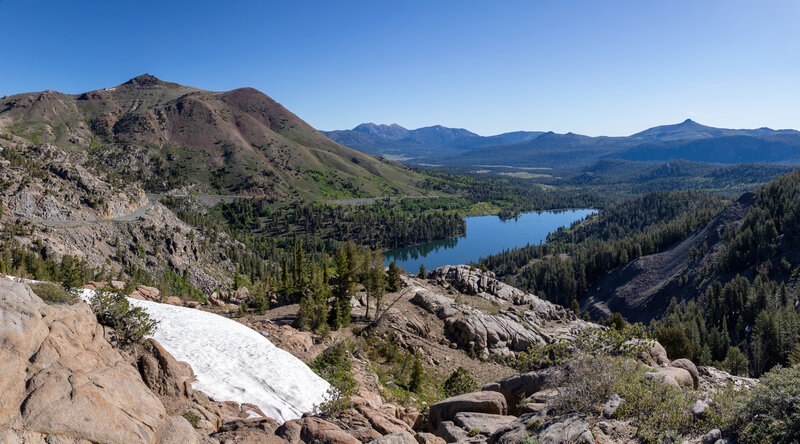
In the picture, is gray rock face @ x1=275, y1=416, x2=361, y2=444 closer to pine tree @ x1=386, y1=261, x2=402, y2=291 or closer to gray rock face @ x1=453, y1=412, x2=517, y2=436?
gray rock face @ x1=453, y1=412, x2=517, y2=436

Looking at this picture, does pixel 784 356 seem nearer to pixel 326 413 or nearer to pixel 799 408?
pixel 799 408

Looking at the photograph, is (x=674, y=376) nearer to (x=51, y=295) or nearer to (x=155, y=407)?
(x=155, y=407)

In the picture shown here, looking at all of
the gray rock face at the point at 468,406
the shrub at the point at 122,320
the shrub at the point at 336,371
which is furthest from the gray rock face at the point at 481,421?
the shrub at the point at 122,320

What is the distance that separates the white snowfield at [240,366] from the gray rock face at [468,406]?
6204 mm

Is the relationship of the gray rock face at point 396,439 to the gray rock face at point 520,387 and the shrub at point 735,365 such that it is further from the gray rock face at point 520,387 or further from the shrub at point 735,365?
the shrub at point 735,365

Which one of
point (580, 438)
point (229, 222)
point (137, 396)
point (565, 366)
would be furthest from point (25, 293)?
point (229, 222)

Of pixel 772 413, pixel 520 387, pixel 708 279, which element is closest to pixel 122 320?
pixel 520 387

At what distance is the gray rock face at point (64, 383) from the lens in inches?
415

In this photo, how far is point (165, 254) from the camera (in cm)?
9294

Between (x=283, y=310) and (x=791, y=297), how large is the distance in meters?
108

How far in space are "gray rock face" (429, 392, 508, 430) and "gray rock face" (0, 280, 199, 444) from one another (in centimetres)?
1200

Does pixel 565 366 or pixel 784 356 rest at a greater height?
pixel 565 366

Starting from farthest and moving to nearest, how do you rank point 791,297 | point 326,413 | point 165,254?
point 165,254
point 791,297
point 326,413

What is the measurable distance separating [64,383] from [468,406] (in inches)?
660
